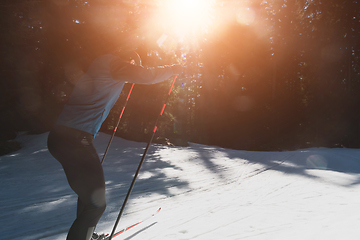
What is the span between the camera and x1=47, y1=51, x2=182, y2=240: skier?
1.81 m

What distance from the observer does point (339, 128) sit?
18203 millimetres

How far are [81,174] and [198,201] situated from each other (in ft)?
9.39

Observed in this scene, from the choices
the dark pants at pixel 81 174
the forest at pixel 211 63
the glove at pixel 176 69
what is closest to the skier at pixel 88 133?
the dark pants at pixel 81 174

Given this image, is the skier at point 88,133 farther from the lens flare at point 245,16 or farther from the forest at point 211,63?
the lens flare at point 245,16

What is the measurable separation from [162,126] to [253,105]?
369 inches

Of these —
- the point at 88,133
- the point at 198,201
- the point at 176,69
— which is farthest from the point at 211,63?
the point at 88,133

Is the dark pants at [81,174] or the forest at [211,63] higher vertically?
the forest at [211,63]

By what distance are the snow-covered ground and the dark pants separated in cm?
107

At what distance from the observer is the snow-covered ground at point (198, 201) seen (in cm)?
296

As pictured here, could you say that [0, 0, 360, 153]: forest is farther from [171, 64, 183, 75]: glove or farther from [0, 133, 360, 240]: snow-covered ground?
[171, 64, 183, 75]: glove

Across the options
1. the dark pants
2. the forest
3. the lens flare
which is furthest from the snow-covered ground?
the lens flare

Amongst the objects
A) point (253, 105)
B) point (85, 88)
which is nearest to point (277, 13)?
point (253, 105)

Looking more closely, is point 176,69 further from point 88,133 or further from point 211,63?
point 211,63

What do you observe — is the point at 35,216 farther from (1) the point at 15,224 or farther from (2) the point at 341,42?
(2) the point at 341,42
